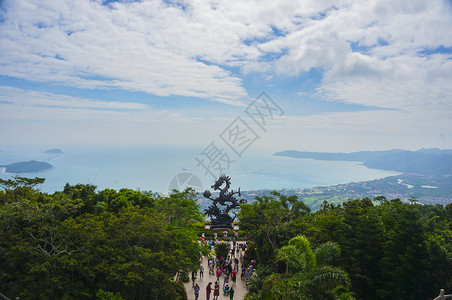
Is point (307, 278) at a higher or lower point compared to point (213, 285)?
higher

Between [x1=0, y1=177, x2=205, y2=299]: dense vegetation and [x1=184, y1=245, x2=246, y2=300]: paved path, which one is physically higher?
[x1=0, y1=177, x2=205, y2=299]: dense vegetation

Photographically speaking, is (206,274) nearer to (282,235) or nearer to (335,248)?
(282,235)

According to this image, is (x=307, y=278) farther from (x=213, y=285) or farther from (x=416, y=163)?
(x=416, y=163)

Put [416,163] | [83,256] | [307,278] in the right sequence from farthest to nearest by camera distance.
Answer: [416,163] → [83,256] → [307,278]

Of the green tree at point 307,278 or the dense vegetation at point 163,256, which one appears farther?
the dense vegetation at point 163,256

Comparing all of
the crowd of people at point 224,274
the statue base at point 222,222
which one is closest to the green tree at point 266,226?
the crowd of people at point 224,274

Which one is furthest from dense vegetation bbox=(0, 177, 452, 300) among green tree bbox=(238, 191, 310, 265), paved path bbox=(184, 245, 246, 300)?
paved path bbox=(184, 245, 246, 300)

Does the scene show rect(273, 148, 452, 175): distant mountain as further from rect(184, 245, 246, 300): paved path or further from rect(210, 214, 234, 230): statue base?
rect(184, 245, 246, 300): paved path

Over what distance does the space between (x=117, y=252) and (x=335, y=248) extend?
7.48m

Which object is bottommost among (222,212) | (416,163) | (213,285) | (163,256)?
(213,285)

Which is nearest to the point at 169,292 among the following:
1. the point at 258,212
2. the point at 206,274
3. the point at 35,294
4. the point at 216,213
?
the point at 35,294

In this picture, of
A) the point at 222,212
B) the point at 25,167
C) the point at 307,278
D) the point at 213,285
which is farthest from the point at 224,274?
the point at 25,167

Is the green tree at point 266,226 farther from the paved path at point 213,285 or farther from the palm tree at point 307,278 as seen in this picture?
the palm tree at point 307,278

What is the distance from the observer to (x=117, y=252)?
9.48 meters
